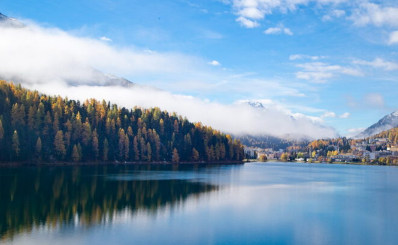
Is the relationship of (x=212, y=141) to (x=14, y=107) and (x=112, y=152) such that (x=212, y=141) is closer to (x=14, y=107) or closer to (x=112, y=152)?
(x=112, y=152)

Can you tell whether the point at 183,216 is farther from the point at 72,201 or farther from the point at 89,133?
the point at 89,133

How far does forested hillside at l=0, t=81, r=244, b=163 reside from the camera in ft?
346

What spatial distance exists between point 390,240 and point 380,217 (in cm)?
1140

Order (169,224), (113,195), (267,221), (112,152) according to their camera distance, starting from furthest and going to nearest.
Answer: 1. (112,152)
2. (113,195)
3. (267,221)
4. (169,224)

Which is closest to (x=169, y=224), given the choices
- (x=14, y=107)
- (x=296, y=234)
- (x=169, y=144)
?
(x=296, y=234)

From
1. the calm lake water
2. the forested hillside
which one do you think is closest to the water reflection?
the calm lake water

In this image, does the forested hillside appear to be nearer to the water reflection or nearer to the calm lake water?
the water reflection

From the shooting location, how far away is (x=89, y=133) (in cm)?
12725

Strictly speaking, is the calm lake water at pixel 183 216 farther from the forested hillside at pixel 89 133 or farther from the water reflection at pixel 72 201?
the forested hillside at pixel 89 133

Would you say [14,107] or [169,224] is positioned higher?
[14,107]

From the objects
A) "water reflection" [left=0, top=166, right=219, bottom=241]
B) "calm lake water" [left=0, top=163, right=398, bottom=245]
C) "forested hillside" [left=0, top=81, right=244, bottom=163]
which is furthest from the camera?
"forested hillside" [left=0, top=81, right=244, bottom=163]

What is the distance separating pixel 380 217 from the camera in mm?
40781

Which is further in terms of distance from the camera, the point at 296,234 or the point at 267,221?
the point at 267,221

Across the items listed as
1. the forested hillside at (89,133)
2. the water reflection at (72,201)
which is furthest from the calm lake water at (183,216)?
the forested hillside at (89,133)
